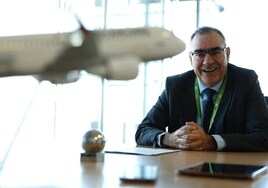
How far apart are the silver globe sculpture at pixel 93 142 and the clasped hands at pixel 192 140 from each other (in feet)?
2.14

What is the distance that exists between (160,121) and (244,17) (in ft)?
6.65

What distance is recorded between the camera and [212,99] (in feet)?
8.28

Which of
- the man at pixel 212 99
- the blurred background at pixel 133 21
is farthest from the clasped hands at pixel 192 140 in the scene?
the blurred background at pixel 133 21

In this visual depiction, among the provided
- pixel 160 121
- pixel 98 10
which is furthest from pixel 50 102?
pixel 160 121

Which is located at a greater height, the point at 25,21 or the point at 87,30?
the point at 25,21

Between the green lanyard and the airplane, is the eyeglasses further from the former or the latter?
the airplane

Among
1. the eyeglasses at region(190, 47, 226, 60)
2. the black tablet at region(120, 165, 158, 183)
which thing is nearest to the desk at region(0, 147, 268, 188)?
the black tablet at region(120, 165, 158, 183)

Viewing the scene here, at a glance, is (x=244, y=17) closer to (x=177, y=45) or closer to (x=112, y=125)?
(x=112, y=125)

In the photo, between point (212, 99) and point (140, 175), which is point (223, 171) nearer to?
point (140, 175)

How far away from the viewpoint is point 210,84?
2568mm

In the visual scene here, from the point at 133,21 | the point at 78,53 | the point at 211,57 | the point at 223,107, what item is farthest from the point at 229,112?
the point at 133,21

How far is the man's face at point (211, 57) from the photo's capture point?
2.56 m

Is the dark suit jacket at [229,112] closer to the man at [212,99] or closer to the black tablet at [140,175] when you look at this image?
the man at [212,99]

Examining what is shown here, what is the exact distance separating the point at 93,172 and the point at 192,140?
3.03ft
